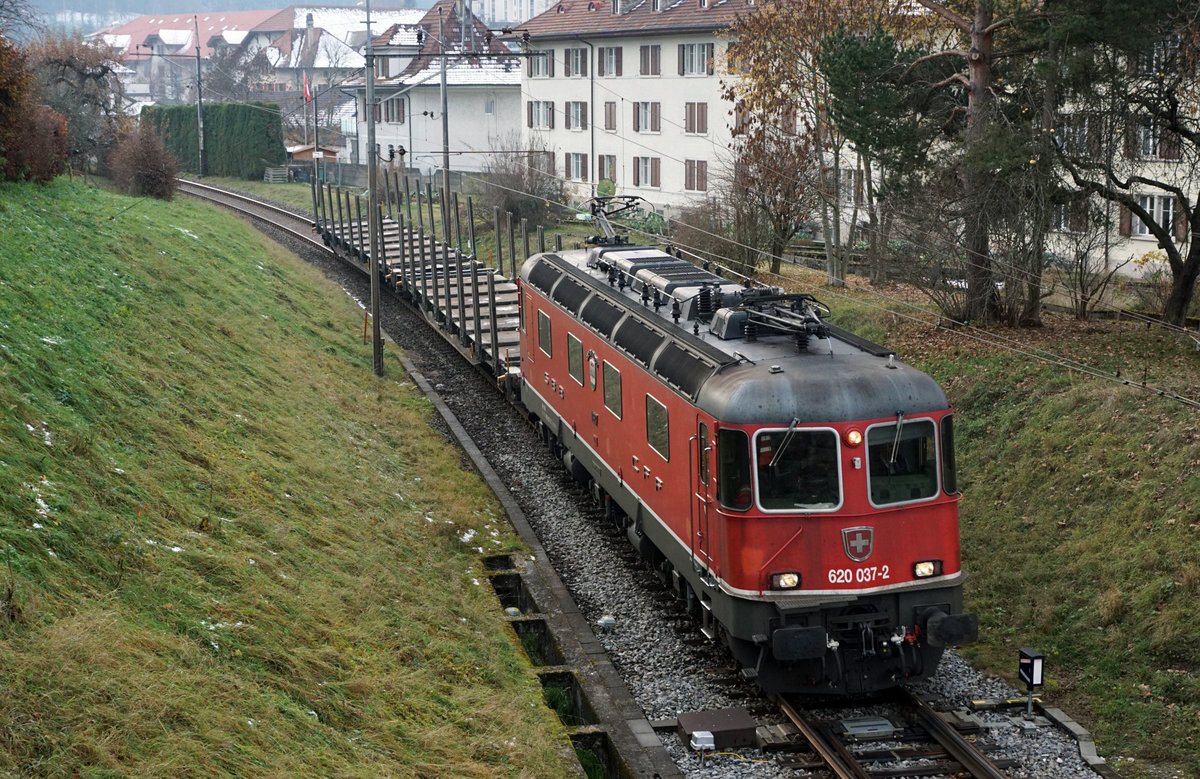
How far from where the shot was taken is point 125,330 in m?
15.9

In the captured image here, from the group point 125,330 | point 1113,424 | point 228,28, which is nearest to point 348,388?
point 125,330

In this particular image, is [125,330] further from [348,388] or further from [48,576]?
[48,576]

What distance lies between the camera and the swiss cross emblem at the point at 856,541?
10586 mm

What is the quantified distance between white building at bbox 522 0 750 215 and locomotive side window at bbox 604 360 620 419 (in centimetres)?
3053

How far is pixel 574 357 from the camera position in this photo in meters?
17.0

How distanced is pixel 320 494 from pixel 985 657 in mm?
7670

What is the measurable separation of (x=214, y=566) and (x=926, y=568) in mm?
6258

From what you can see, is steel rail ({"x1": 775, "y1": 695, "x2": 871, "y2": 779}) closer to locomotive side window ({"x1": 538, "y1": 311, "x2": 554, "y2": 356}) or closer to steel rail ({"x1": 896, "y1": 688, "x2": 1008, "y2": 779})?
steel rail ({"x1": 896, "y1": 688, "x2": 1008, "y2": 779})

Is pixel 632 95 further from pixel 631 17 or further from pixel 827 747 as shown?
pixel 827 747

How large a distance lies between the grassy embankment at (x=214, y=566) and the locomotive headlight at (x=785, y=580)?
2.35 metres

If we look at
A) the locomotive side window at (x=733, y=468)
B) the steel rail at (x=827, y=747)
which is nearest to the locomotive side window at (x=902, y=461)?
the locomotive side window at (x=733, y=468)

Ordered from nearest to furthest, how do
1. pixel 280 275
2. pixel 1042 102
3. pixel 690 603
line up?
1. pixel 690 603
2. pixel 1042 102
3. pixel 280 275

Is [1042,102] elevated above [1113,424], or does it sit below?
above

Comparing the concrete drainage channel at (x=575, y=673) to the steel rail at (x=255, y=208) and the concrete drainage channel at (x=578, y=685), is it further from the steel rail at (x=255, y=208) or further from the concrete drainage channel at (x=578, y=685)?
the steel rail at (x=255, y=208)
